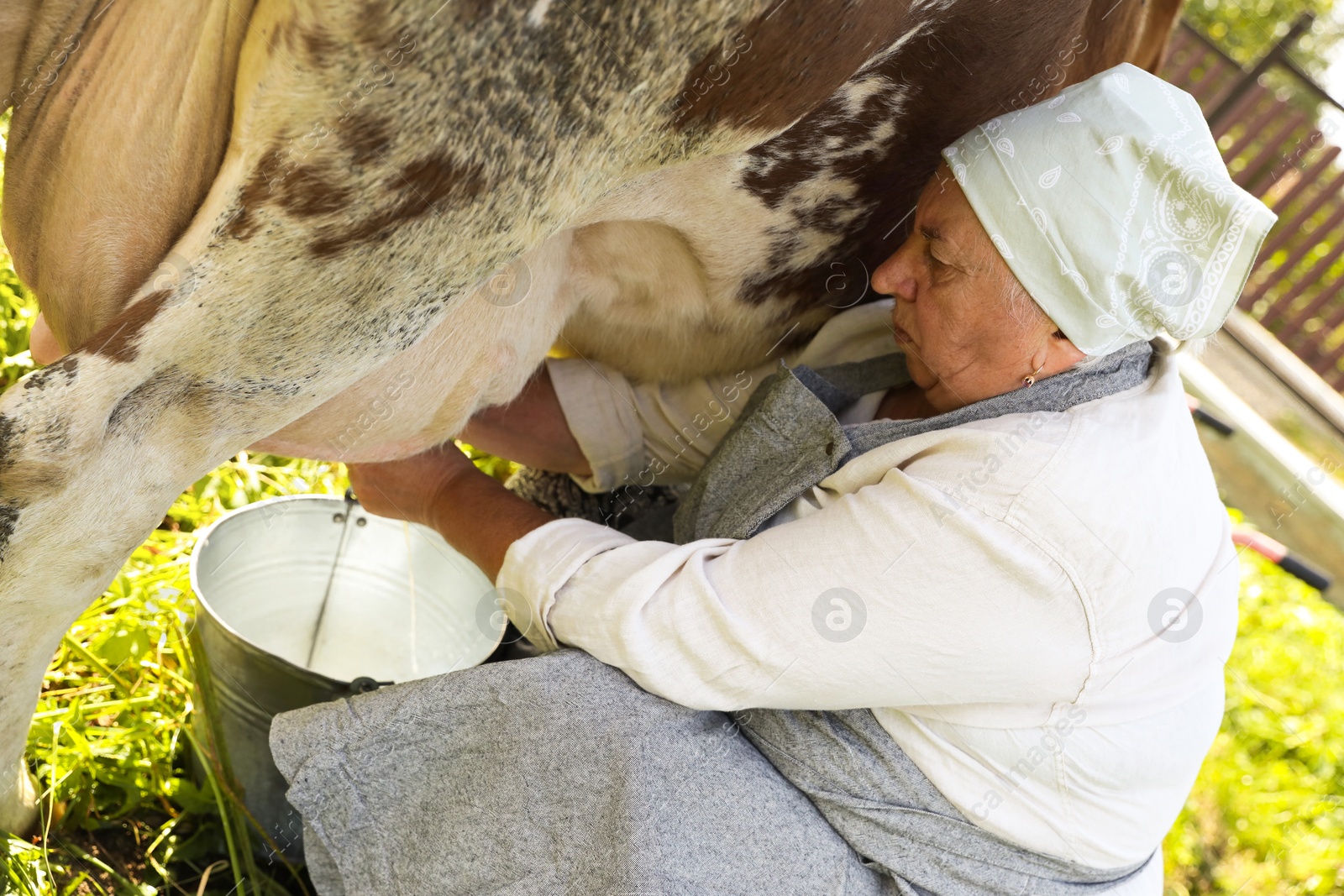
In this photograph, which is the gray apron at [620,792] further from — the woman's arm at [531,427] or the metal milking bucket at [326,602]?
the woman's arm at [531,427]

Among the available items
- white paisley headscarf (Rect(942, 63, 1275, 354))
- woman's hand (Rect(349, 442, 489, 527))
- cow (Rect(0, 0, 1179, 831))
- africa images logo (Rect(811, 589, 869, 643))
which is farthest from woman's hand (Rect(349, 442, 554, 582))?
white paisley headscarf (Rect(942, 63, 1275, 354))

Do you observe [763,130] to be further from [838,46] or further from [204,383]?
[204,383]

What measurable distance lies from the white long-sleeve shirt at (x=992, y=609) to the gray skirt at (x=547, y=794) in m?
0.07

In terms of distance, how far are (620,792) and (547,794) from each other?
0.10 metres

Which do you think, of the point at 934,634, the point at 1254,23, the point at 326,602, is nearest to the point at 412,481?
the point at 326,602

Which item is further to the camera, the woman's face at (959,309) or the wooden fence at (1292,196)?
the wooden fence at (1292,196)

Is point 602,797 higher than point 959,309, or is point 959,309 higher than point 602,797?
point 959,309

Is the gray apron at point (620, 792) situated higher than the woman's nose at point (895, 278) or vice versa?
the woman's nose at point (895, 278)

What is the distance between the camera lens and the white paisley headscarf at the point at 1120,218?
1.30 metres

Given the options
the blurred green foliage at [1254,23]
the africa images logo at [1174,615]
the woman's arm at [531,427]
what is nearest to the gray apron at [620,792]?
the africa images logo at [1174,615]

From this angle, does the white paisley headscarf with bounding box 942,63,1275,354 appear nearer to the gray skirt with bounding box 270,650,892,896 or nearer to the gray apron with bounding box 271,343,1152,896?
the gray apron with bounding box 271,343,1152,896

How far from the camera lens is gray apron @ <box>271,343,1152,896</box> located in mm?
1374

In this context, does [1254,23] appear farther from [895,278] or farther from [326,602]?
[326,602]

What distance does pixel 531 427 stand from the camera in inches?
80.7
